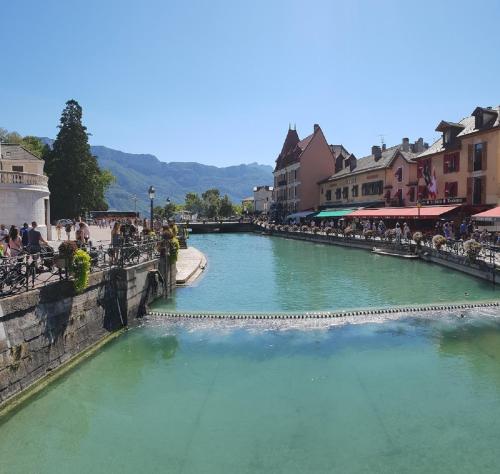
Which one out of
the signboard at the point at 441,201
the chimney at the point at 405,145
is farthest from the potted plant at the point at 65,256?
the chimney at the point at 405,145

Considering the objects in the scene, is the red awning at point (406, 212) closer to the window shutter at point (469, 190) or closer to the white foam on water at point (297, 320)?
the window shutter at point (469, 190)

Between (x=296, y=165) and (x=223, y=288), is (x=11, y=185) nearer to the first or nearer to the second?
(x=223, y=288)

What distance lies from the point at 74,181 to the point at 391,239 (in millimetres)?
41569

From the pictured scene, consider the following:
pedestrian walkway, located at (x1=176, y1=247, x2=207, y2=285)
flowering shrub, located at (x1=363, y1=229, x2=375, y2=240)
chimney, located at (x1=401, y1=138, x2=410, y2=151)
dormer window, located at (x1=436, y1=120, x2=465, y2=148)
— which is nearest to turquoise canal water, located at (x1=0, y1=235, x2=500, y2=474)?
pedestrian walkway, located at (x1=176, y1=247, x2=207, y2=285)

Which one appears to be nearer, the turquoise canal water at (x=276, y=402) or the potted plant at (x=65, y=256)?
the turquoise canal water at (x=276, y=402)

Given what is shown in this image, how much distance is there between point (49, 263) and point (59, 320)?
1976mm

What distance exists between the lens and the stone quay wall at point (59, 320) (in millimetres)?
10609

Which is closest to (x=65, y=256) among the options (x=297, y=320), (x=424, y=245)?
(x=297, y=320)

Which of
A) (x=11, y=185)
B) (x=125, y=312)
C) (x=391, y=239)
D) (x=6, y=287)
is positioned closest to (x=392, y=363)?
(x=125, y=312)

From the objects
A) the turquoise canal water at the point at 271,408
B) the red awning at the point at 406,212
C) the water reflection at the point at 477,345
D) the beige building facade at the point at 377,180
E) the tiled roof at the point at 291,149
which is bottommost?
the turquoise canal water at the point at 271,408

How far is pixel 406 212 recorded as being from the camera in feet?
155

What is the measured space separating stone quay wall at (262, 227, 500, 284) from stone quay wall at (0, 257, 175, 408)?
1892 centimetres

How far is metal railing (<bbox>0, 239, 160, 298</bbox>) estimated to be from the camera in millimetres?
11328

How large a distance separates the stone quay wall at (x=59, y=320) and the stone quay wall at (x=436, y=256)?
62.1 feet
